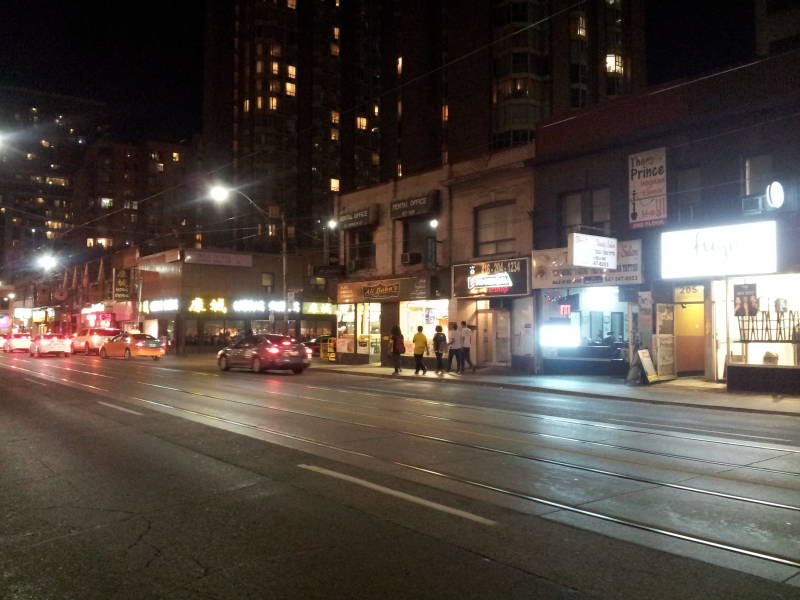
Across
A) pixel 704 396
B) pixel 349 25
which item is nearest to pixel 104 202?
pixel 349 25

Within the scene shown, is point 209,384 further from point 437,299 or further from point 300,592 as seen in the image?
point 300,592

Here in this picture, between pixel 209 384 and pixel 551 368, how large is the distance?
1166 centimetres

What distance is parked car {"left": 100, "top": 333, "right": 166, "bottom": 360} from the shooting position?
38.6 m

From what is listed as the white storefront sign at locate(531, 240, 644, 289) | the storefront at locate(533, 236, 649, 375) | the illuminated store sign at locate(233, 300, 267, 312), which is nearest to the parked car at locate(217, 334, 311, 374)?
the storefront at locate(533, 236, 649, 375)

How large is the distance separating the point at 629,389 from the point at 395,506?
14.2 m

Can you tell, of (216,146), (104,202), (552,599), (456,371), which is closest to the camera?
(552,599)

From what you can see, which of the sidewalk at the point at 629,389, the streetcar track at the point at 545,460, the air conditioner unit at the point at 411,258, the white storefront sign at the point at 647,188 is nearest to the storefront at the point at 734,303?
the sidewalk at the point at 629,389

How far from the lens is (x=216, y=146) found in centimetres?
9169

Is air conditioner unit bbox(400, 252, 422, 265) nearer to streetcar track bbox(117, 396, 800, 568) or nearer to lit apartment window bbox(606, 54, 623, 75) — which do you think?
streetcar track bbox(117, 396, 800, 568)

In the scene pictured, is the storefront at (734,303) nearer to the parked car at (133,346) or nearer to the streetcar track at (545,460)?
the streetcar track at (545,460)

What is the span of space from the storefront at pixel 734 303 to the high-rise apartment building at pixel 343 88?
41441 millimetres

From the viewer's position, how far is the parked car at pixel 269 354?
2584 cm

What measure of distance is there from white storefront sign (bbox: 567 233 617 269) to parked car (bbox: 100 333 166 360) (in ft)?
87.3

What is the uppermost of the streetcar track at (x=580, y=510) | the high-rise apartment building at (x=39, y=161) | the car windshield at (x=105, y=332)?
the high-rise apartment building at (x=39, y=161)
